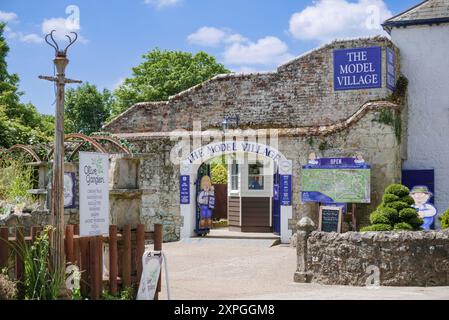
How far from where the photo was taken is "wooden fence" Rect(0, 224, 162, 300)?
8242 millimetres

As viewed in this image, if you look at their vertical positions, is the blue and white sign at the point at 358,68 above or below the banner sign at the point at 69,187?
above

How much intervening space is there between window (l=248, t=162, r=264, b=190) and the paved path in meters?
3.21

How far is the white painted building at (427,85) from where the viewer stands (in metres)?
19.5

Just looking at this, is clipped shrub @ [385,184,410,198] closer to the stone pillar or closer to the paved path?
the stone pillar

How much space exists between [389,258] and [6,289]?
267 inches

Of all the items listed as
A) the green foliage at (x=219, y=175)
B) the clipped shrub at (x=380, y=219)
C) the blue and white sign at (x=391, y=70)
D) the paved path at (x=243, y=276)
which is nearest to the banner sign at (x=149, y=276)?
the paved path at (x=243, y=276)

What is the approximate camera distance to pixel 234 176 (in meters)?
22.7

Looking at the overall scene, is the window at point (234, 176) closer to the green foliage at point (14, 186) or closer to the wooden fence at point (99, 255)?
the green foliage at point (14, 186)

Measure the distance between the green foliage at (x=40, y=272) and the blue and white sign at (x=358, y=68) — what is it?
1292cm

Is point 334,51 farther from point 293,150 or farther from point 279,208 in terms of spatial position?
point 279,208

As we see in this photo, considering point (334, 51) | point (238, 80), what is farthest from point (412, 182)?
point (238, 80)

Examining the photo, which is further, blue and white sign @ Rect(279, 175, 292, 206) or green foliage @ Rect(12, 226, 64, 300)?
blue and white sign @ Rect(279, 175, 292, 206)

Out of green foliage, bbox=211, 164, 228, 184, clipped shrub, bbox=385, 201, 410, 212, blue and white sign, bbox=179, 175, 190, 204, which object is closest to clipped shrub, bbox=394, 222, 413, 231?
clipped shrub, bbox=385, 201, 410, 212

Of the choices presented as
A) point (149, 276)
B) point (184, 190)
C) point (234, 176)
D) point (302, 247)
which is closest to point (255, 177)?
point (234, 176)
